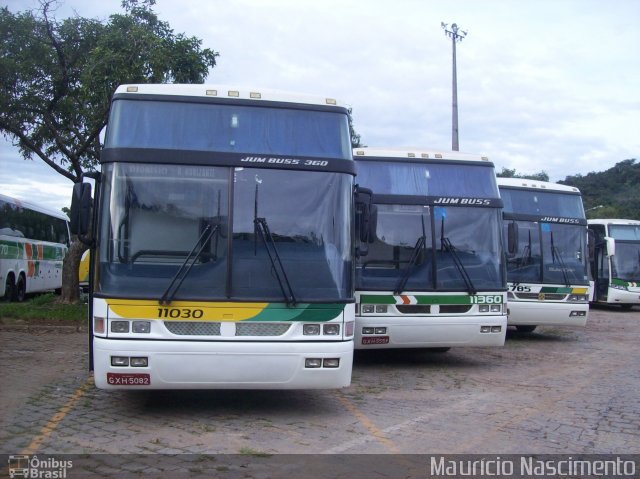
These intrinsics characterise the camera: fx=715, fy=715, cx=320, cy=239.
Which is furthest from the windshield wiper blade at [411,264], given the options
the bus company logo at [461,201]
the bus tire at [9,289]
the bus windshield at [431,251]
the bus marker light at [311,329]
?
the bus tire at [9,289]

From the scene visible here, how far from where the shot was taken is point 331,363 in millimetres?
7230

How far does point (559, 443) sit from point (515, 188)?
917 centimetres

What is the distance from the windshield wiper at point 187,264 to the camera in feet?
22.7

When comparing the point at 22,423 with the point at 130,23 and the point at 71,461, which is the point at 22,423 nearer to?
the point at 71,461

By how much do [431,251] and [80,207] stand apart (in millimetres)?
5530

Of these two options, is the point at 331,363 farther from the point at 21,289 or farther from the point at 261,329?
the point at 21,289

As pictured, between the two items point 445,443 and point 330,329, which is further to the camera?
point 330,329

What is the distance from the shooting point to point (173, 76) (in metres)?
16.7

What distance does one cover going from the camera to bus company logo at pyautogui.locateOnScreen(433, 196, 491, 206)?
1106cm

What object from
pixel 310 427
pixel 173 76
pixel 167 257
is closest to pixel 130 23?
pixel 173 76

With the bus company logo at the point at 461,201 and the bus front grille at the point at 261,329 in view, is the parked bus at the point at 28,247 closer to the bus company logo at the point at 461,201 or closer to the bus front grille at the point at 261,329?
the bus company logo at the point at 461,201

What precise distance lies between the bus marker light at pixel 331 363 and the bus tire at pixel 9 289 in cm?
1666

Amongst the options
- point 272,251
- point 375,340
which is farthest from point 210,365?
point 375,340

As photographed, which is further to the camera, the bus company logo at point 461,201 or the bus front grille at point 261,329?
the bus company logo at point 461,201
